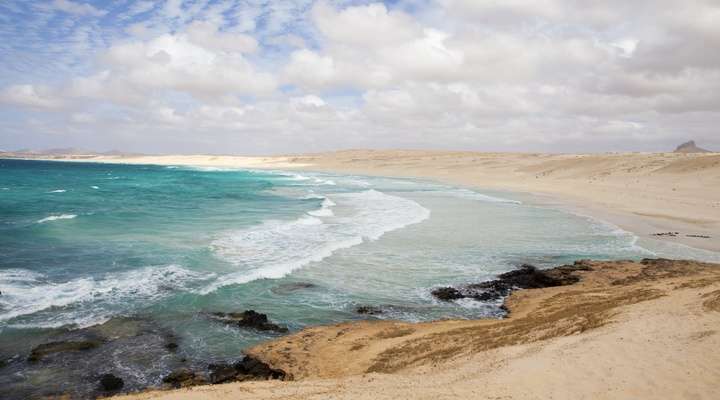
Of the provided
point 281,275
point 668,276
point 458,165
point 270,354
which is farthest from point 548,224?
point 458,165

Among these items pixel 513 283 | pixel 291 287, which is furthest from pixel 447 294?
pixel 291 287

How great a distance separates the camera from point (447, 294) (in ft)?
47.5

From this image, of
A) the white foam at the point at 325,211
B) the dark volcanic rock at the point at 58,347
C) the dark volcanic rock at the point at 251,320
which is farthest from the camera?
the white foam at the point at 325,211

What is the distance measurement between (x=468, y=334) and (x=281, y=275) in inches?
340

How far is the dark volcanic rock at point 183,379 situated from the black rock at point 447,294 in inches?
305

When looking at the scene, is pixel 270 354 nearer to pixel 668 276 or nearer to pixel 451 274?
pixel 451 274

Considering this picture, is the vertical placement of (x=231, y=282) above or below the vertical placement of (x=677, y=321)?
below

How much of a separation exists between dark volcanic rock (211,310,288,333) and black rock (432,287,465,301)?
513 centimetres

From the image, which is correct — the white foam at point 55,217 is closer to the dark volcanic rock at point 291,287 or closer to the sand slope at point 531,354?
the dark volcanic rock at point 291,287

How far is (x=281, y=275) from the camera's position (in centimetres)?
1691

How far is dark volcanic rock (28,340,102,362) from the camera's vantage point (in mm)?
10312

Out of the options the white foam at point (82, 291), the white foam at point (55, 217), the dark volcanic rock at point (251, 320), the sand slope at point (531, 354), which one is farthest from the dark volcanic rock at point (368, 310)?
the white foam at point (55, 217)

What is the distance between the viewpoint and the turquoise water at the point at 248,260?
12773 mm

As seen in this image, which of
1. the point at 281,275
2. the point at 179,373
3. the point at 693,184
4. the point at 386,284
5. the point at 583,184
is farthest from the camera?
the point at 583,184
